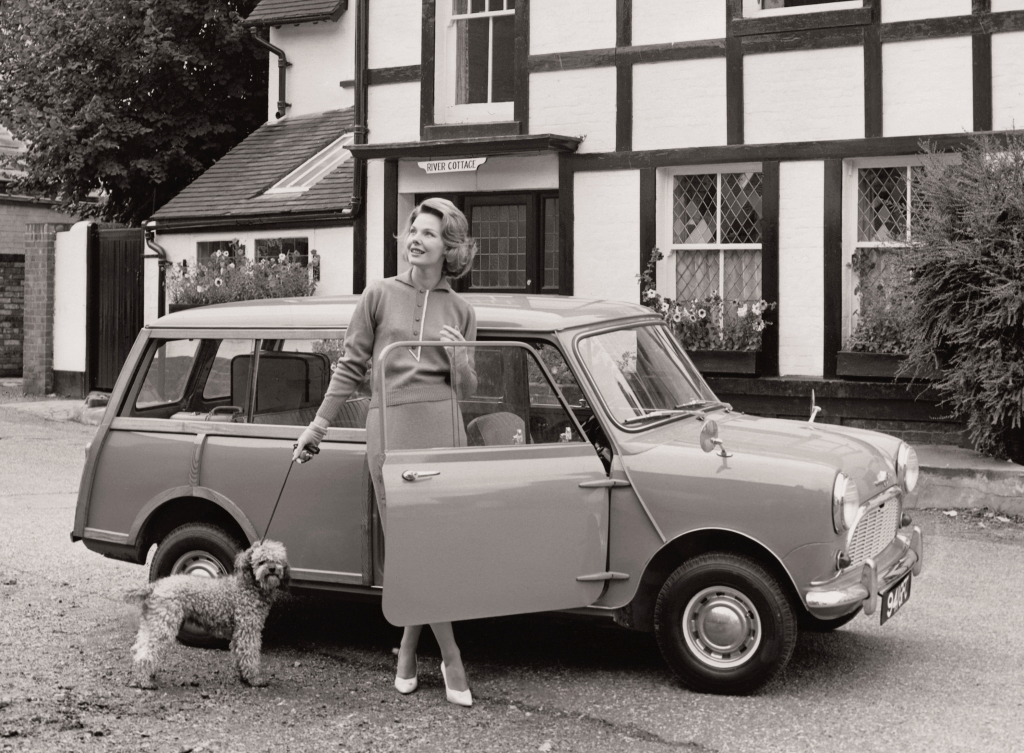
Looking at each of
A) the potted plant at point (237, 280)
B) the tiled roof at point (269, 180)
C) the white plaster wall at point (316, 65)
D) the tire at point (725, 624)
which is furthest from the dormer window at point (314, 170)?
the tire at point (725, 624)

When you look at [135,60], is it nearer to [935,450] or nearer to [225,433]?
[935,450]

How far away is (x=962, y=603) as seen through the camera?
7574 millimetres

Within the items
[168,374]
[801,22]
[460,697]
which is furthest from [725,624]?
[801,22]

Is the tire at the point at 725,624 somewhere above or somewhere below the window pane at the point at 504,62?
below

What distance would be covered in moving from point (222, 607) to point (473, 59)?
442 inches

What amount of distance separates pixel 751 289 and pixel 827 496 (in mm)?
8596

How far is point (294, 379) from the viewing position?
6.52 metres

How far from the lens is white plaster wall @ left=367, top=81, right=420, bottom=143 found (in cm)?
1605

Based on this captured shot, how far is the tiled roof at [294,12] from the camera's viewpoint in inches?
798

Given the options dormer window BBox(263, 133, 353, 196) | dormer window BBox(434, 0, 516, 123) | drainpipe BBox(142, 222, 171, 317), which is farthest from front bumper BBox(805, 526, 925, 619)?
drainpipe BBox(142, 222, 171, 317)

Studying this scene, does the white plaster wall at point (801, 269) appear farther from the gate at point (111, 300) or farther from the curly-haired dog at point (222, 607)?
the gate at point (111, 300)

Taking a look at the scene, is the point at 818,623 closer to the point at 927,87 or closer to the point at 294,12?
the point at 927,87

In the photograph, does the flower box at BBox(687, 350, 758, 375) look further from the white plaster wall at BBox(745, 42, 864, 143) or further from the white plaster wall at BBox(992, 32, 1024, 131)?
the white plaster wall at BBox(992, 32, 1024, 131)

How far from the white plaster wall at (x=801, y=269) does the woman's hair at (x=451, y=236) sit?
8.05 m
